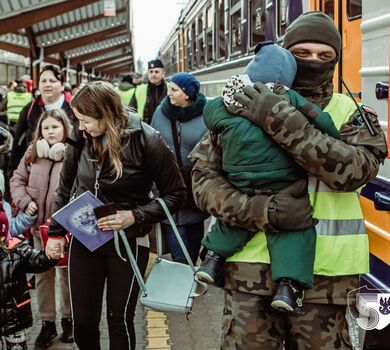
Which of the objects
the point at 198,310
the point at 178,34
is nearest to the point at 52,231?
the point at 198,310

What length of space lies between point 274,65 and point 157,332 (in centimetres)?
274

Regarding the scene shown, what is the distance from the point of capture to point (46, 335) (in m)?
4.46

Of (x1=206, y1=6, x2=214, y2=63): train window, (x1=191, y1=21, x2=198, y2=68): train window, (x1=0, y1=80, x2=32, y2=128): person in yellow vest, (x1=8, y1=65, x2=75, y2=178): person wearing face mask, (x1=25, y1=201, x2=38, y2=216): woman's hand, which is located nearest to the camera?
(x1=25, y1=201, x2=38, y2=216): woman's hand

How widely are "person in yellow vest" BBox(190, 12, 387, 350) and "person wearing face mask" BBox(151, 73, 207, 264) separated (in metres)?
2.47

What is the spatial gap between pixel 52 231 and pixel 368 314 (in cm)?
165

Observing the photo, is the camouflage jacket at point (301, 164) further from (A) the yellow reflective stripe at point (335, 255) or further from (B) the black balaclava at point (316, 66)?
(B) the black balaclava at point (316, 66)

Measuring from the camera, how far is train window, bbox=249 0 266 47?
19.8 feet

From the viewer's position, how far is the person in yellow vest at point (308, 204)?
2.31m

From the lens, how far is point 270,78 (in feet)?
7.97

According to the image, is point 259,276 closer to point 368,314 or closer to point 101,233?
point 368,314

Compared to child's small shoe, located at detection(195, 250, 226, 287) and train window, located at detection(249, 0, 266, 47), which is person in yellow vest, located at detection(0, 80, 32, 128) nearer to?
train window, located at detection(249, 0, 266, 47)

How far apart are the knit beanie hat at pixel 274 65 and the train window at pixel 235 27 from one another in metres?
4.83

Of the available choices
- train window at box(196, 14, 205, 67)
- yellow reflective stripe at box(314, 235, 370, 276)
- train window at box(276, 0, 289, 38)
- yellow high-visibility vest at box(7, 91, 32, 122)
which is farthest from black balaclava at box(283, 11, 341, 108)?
yellow high-visibility vest at box(7, 91, 32, 122)

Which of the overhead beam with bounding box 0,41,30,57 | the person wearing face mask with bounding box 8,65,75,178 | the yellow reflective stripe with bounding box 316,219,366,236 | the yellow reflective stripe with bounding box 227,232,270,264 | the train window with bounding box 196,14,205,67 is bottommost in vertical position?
the yellow reflective stripe with bounding box 227,232,270,264
